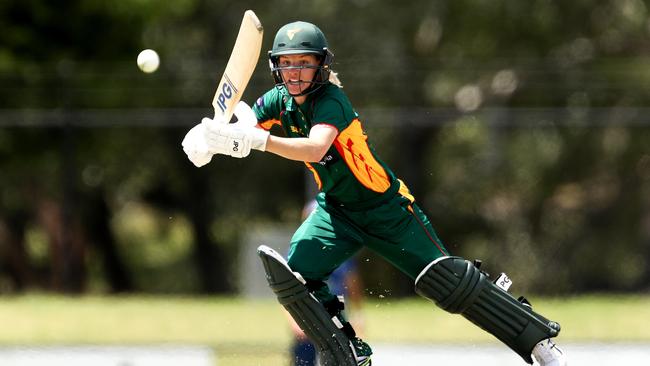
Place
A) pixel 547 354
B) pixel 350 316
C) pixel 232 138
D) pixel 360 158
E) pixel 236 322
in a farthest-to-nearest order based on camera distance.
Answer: pixel 236 322
pixel 350 316
pixel 547 354
pixel 360 158
pixel 232 138

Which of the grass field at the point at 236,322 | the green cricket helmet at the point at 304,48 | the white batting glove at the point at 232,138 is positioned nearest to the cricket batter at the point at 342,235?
the green cricket helmet at the point at 304,48

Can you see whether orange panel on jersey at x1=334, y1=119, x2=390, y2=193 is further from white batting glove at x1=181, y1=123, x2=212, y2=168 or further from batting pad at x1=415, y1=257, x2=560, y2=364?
white batting glove at x1=181, y1=123, x2=212, y2=168

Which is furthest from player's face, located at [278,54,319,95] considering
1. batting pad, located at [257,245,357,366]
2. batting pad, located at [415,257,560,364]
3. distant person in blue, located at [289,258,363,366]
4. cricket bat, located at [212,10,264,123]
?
distant person in blue, located at [289,258,363,366]

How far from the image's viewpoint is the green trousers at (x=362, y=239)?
18.5 ft

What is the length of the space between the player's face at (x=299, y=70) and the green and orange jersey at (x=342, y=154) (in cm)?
10

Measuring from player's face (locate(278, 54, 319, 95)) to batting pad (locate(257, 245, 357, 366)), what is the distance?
778 millimetres

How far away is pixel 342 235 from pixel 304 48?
0.93 m

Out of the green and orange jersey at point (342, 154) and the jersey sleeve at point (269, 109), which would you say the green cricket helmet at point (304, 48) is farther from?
the jersey sleeve at point (269, 109)

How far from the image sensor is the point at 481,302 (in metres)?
5.64

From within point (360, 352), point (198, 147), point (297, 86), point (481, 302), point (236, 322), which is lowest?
point (360, 352)

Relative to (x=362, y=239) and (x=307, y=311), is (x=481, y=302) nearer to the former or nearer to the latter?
(x=362, y=239)

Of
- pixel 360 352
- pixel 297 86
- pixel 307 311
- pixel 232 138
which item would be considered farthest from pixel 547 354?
pixel 232 138

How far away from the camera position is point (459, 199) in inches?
753

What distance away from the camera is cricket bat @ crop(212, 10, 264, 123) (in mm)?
5461
